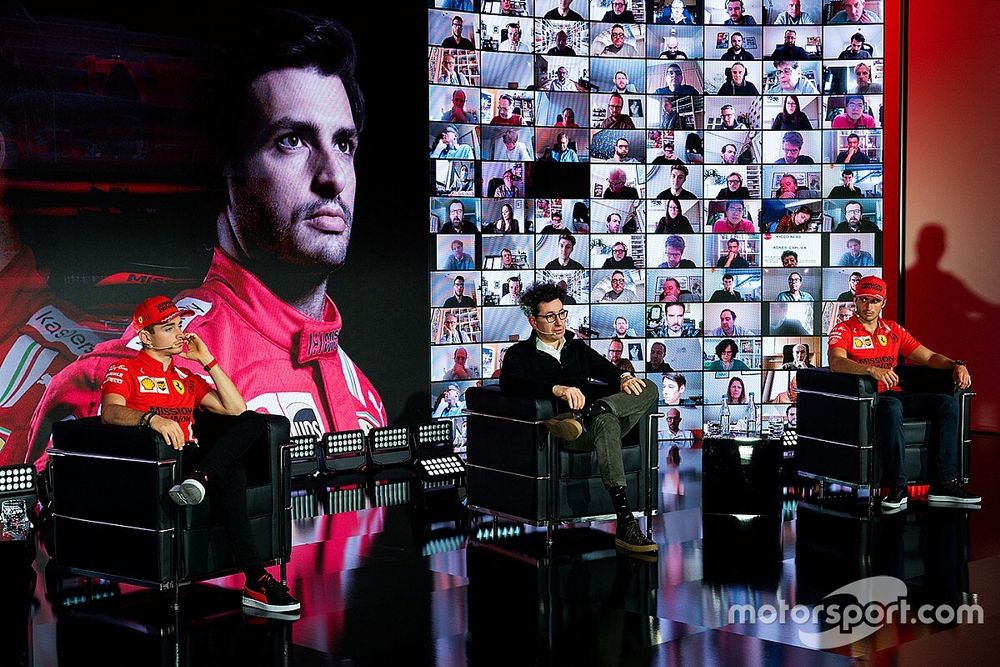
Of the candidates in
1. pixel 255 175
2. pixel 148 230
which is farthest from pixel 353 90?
pixel 148 230

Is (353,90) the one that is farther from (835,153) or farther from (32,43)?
(835,153)

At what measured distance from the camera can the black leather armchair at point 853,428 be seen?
6.58m

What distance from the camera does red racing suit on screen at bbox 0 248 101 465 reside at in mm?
6566

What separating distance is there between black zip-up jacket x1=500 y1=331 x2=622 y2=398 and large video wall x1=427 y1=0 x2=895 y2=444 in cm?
219

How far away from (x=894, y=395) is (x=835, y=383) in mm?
380

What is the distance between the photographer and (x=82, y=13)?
264 inches

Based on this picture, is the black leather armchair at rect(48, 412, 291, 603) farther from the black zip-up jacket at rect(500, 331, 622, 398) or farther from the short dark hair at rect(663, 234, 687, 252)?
the short dark hair at rect(663, 234, 687, 252)

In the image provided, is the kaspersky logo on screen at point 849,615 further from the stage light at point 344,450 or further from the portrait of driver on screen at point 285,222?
the portrait of driver on screen at point 285,222

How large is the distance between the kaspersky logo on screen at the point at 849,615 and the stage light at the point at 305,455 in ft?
11.4

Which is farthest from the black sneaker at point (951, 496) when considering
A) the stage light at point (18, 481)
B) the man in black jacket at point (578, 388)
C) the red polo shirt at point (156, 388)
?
the stage light at point (18, 481)

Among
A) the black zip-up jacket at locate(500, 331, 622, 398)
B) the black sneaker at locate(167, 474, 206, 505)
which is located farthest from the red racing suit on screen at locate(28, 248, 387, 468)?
the black sneaker at locate(167, 474, 206, 505)

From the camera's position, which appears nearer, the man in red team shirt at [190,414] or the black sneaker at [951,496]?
the man in red team shirt at [190,414]

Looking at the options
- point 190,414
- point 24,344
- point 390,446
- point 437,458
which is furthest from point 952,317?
point 24,344

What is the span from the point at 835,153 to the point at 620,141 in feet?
5.35
